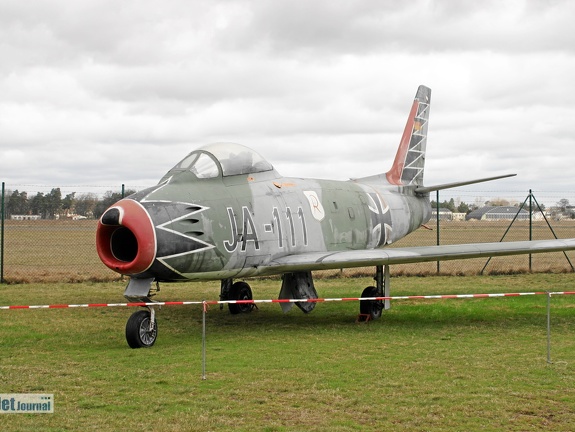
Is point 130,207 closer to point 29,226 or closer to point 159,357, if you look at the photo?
point 159,357

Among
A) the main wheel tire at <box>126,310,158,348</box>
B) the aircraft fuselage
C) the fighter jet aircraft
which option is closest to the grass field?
the fighter jet aircraft

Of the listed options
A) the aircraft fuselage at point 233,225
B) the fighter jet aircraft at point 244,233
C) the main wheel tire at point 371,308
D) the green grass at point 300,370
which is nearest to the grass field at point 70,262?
the green grass at point 300,370

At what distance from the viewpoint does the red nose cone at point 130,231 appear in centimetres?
971

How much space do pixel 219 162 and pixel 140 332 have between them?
3.31 metres

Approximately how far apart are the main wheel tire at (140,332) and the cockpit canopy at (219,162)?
2489 millimetres

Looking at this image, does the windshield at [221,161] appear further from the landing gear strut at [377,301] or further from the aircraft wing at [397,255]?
the landing gear strut at [377,301]

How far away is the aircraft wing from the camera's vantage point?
39.4 feet

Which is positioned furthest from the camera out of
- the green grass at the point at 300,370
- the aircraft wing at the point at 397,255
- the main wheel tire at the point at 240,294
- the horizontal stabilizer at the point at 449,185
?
the horizontal stabilizer at the point at 449,185

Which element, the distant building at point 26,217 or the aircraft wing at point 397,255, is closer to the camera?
the aircraft wing at point 397,255

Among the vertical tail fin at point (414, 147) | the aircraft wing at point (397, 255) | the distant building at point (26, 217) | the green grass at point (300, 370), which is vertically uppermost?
the vertical tail fin at point (414, 147)

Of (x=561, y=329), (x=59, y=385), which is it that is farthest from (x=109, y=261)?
(x=561, y=329)

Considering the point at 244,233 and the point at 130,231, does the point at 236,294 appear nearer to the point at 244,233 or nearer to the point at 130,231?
the point at 244,233

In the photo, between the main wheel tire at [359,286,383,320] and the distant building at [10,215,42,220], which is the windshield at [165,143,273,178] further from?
the distant building at [10,215,42,220]

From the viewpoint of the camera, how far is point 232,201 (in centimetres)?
1145
